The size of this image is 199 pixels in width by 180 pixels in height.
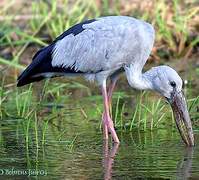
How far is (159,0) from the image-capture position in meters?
12.4

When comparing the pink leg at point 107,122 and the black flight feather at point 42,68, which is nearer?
the pink leg at point 107,122

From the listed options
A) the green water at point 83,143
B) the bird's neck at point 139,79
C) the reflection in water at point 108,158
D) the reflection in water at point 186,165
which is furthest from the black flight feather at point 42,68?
the reflection in water at point 186,165

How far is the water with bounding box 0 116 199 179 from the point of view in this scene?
7012 mm

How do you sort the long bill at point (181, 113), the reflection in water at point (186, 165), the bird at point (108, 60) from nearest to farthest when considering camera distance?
1. the reflection in water at point (186, 165)
2. the long bill at point (181, 113)
3. the bird at point (108, 60)

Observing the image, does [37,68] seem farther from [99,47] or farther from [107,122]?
[107,122]

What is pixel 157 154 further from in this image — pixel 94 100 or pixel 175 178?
pixel 94 100

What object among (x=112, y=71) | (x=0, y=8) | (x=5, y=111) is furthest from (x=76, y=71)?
(x=0, y=8)

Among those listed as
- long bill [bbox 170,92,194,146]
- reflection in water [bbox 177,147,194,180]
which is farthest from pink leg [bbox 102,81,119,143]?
reflection in water [bbox 177,147,194,180]

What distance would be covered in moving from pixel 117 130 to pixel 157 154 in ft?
4.73

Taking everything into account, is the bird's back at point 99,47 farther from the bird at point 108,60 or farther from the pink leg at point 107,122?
the pink leg at point 107,122

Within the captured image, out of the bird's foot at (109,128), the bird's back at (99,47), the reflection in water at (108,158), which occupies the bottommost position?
the bird's foot at (109,128)

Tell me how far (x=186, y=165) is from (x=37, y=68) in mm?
2647

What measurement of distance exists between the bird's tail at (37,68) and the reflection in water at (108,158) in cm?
129

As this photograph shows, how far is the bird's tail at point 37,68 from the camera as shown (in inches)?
364
